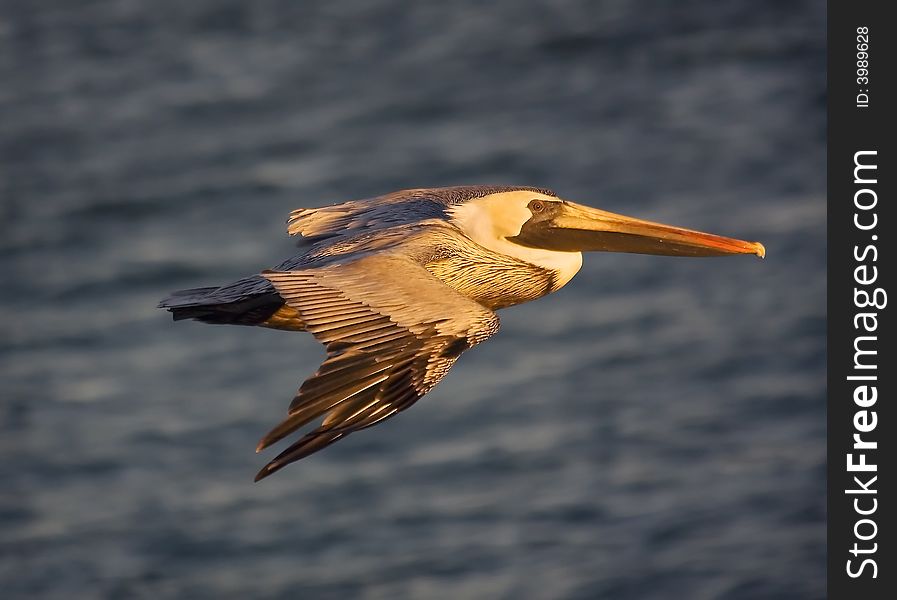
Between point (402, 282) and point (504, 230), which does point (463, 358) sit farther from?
point (402, 282)

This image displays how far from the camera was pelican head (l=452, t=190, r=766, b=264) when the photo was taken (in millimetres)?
7707

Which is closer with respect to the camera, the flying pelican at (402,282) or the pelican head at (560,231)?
the flying pelican at (402,282)

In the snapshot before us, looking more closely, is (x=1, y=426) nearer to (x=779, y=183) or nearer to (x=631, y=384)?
(x=631, y=384)

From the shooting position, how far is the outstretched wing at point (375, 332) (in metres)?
6.12

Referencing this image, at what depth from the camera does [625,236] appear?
7.95m

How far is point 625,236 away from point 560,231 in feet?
1.16

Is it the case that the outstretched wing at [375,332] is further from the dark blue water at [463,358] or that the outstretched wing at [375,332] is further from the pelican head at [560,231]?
the dark blue water at [463,358]

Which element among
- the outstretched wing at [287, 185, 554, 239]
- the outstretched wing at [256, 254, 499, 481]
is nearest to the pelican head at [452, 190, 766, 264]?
the outstretched wing at [287, 185, 554, 239]

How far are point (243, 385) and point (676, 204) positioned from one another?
5765 mm

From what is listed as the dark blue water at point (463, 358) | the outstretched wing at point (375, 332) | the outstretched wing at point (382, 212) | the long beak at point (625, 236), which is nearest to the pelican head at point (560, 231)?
the long beak at point (625, 236)

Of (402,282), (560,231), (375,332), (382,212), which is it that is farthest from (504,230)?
(375,332)

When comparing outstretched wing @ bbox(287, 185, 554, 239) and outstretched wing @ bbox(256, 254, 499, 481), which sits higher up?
outstretched wing @ bbox(287, 185, 554, 239)

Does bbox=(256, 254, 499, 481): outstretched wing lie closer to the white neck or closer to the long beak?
the white neck

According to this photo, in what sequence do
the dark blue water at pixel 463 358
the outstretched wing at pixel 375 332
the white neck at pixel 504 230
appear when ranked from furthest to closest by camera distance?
the dark blue water at pixel 463 358, the white neck at pixel 504 230, the outstretched wing at pixel 375 332
